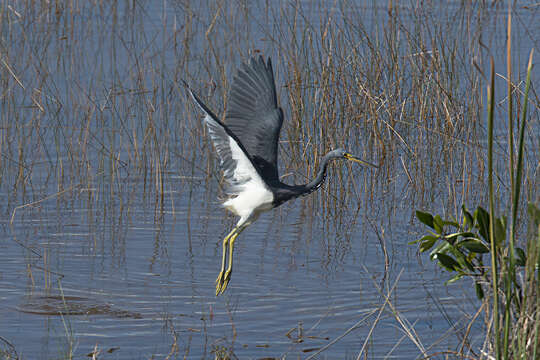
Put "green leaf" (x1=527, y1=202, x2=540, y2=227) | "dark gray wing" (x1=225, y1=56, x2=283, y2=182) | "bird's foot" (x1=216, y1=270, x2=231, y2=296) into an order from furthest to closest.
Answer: "dark gray wing" (x1=225, y1=56, x2=283, y2=182)
"bird's foot" (x1=216, y1=270, x2=231, y2=296)
"green leaf" (x1=527, y1=202, x2=540, y2=227)

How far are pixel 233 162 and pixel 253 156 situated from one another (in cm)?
31

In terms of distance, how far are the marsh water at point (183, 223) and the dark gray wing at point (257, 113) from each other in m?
0.59

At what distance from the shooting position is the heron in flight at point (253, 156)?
463 centimetres

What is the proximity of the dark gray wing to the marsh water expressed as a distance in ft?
1.93

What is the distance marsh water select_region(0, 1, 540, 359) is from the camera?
4.01 metres

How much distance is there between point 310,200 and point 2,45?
2591 millimetres

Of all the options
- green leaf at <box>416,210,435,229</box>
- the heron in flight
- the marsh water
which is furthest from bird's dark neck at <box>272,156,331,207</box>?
green leaf at <box>416,210,435,229</box>

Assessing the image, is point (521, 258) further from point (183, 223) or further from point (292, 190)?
point (183, 223)

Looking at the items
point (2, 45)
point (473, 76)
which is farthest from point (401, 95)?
point (2, 45)

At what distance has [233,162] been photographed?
466 cm

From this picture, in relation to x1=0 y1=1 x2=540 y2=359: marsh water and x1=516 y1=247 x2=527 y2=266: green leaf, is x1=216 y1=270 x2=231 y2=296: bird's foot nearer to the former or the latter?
x1=0 y1=1 x2=540 y2=359: marsh water

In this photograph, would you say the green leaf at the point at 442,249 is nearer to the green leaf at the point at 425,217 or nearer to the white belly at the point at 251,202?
the green leaf at the point at 425,217

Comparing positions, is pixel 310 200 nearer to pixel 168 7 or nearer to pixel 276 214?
pixel 276 214

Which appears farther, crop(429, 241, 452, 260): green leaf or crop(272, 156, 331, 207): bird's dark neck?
crop(272, 156, 331, 207): bird's dark neck
